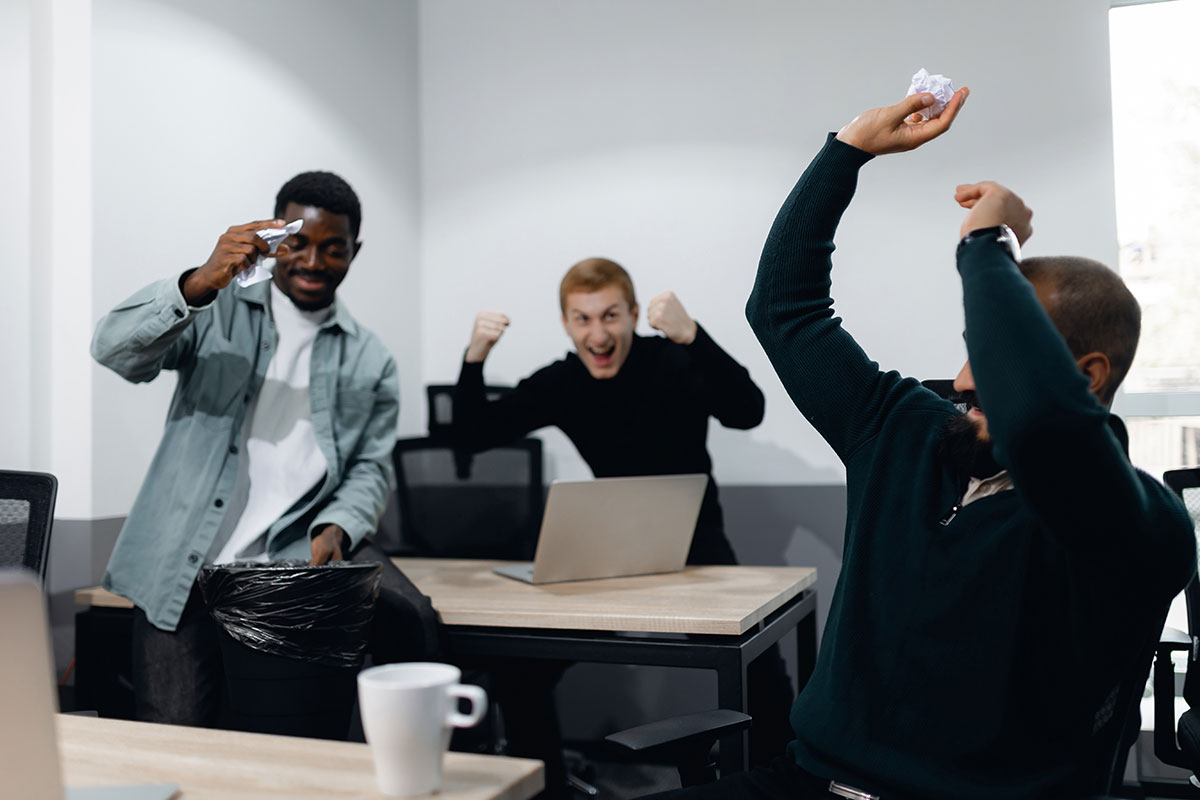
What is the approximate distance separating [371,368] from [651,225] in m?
1.48

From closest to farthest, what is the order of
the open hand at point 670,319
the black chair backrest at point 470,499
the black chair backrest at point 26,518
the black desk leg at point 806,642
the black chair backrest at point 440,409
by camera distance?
the black chair backrest at point 26,518 < the black desk leg at point 806,642 < the open hand at point 670,319 < the black chair backrest at point 470,499 < the black chair backrest at point 440,409

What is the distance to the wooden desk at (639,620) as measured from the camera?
5.71 ft

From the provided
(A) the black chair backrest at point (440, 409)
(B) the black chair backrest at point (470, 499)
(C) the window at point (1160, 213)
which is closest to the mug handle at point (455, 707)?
(B) the black chair backrest at point (470, 499)

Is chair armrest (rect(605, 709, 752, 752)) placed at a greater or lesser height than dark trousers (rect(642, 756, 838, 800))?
greater

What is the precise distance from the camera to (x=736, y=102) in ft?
10.9

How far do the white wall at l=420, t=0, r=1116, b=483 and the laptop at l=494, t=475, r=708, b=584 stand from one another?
1135mm

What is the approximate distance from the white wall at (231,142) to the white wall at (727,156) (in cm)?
20

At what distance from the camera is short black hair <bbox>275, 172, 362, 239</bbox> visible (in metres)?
2.13

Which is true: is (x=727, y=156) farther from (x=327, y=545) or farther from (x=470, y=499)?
(x=327, y=545)

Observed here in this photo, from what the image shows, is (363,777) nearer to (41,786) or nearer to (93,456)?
(41,786)

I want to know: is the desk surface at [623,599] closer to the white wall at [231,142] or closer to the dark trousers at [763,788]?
the dark trousers at [763,788]

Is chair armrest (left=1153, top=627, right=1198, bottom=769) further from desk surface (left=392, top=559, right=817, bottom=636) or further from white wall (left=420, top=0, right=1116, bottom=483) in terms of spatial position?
white wall (left=420, top=0, right=1116, bottom=483)

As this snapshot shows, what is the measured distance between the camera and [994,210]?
3.67 feet

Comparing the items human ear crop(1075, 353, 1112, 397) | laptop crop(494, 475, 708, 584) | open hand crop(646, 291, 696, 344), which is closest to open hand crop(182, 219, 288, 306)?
laptop crop(494, 475, 708, 584)
